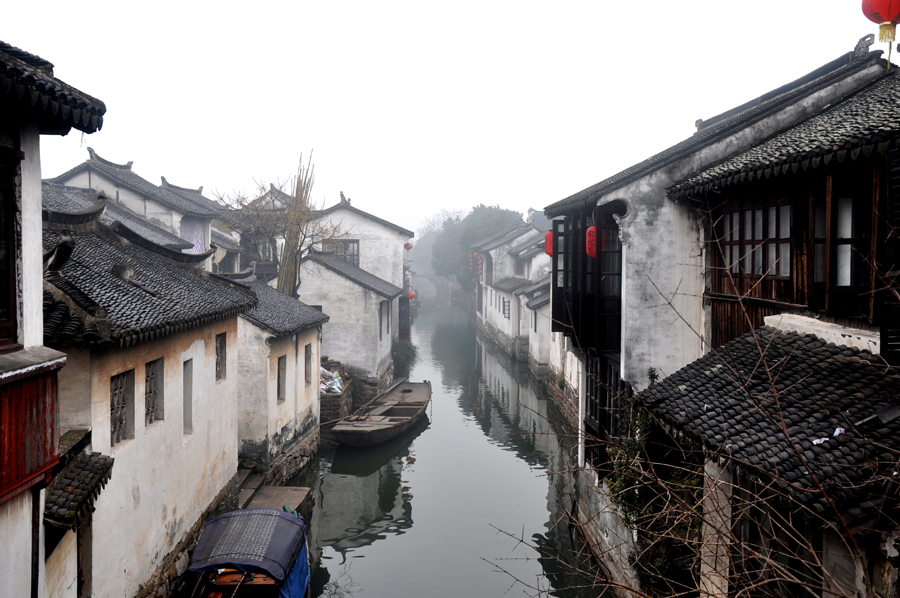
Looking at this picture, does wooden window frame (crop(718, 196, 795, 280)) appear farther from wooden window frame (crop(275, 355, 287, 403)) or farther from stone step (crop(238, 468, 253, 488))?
wooden window frame (crop(275, 355, 287, 403))

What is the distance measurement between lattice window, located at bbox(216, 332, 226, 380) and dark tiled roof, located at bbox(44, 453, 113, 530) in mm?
5045

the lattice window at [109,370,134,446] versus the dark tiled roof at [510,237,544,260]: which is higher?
the dark tiled roof at [510,237,544,260]

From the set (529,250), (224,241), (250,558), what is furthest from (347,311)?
(250,558)

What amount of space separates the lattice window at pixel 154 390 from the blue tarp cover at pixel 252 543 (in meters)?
1.85

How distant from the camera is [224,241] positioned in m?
34.3

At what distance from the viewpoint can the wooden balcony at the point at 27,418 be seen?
4.90 metres

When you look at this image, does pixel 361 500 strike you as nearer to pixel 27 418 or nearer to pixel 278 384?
pixel 278 384

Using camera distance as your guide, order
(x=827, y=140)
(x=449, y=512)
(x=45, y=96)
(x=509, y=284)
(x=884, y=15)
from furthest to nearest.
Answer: (x=509, y=284) → (x=449, y=512) → (x=884, y=15) → (x=827, y=140) → (x=45, y=96)

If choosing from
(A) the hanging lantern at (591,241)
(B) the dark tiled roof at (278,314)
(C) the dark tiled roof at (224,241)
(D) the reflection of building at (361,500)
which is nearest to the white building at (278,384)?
(B) the dark tiled roof at (278,314)

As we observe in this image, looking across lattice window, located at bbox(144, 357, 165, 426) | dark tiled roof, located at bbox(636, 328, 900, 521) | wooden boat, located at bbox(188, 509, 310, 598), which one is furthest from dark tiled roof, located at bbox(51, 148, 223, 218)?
dark tiled roof, located at bbox(636, 328, 900, 521)

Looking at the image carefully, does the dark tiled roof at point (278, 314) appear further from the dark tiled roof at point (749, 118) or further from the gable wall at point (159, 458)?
the dark tiled roof at point (749, 118)

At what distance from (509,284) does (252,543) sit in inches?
1206

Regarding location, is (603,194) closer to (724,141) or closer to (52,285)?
(724,141)

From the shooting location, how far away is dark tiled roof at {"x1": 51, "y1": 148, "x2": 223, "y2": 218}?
2662 cm
